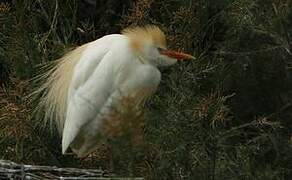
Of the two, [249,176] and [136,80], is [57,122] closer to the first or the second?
[136,80]

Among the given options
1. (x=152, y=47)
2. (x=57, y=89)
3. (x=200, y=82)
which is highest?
(x=152, y=47)

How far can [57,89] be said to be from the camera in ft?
9.22

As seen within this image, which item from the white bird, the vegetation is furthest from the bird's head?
the vegetation

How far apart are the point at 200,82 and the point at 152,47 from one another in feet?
1.60

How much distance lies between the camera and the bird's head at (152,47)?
2596 mm

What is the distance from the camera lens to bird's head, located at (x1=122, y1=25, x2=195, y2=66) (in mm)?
2596

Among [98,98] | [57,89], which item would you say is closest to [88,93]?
[98,98]

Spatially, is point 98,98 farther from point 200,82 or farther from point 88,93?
point 200,82

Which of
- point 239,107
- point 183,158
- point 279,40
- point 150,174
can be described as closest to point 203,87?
point 239,107

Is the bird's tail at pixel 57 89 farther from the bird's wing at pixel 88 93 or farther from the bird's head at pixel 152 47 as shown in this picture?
the bird's head at pixel 152 47

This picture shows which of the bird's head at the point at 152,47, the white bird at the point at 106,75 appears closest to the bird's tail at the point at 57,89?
the white bird at the point at 106,75

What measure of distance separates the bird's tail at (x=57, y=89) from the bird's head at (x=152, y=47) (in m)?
0.19

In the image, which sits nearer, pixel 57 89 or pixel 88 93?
pixel 88 93

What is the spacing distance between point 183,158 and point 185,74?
712 millimetres
